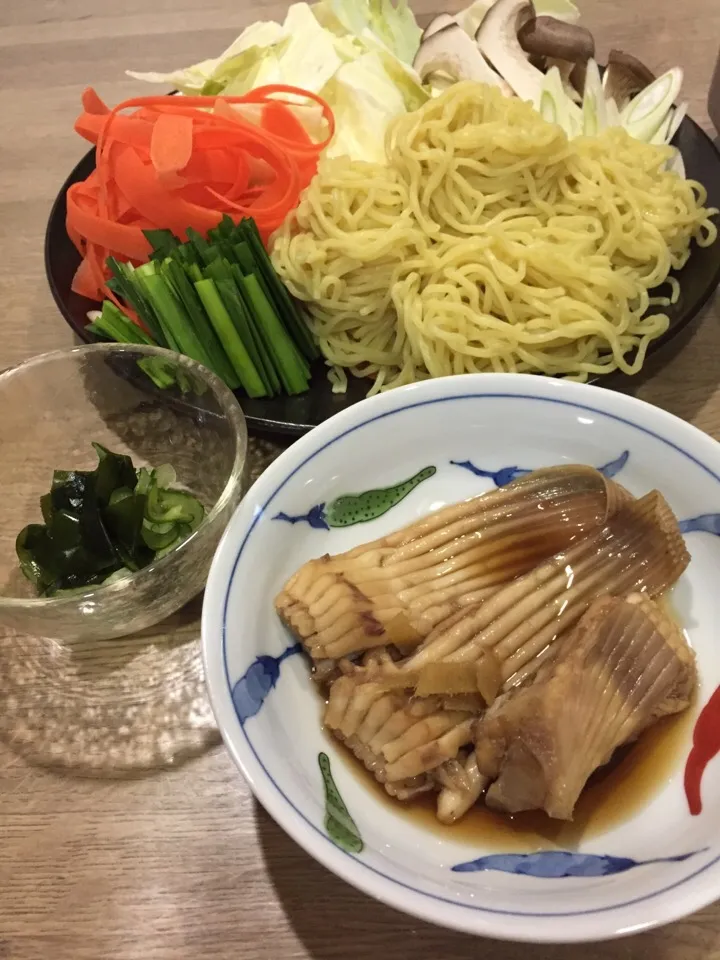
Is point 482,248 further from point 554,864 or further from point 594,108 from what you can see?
point 554,864

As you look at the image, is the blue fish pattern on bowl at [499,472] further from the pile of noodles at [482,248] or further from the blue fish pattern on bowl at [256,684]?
the blue fish pattern on bowl at [256,684]

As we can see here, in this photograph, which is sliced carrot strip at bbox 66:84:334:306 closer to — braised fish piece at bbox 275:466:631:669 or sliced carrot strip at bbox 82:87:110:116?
sliced carrot strip at bbox 82:87:110:116

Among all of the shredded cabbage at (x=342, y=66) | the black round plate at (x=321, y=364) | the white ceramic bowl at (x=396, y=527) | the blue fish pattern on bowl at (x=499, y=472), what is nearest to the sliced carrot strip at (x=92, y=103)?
the black round plate at (x=321, y=364)

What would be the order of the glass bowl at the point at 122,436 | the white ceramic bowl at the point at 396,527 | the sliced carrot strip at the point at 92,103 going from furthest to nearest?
the sliced carrot strip at the point at 92,103
the glass bowl at the point at 122,436
the white ceramic bowl at the point at 396,527

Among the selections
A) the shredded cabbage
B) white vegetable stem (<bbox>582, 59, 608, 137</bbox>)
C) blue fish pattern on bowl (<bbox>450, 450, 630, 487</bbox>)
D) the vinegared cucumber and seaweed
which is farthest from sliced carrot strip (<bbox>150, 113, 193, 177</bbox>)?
white vegetable stem (<bbox>582, 59, 608, 137</bbox>)

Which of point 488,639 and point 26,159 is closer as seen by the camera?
point 488,639

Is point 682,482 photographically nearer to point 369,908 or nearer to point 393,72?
point 369,908

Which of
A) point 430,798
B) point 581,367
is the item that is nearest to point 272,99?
point 581,367
